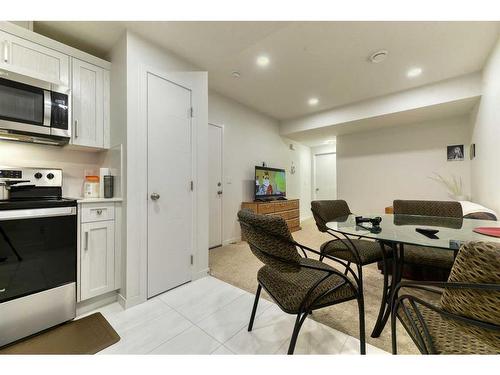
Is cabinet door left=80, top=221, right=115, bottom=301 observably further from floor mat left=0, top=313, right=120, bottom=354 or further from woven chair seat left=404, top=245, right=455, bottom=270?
woven chair seat left=404, top=245, right=455, bottom=270

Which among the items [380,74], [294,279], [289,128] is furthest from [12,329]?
[289,128]

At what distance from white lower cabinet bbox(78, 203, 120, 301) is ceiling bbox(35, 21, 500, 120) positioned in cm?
160

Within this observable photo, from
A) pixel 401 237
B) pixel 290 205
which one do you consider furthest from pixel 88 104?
pixel 290 205

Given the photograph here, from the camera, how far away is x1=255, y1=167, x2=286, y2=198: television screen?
397 cm

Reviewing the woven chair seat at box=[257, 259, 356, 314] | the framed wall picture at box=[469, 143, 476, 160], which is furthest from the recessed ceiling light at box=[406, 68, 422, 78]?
the woven chair seat at box=[257, 259, 356, 314]

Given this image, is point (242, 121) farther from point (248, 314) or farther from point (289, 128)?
point (248, 314)

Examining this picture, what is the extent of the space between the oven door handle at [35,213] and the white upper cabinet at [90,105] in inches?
24.8

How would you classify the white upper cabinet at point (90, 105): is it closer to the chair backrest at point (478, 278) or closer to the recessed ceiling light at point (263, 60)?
the recessed ceiling light at point (263, 60)

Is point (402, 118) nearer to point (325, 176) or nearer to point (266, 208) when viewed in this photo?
Result: point (325, 176)

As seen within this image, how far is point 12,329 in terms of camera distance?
129 centimetres

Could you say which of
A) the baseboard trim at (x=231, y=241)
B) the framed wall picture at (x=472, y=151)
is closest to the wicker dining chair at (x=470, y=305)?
the baseboard trim at (x=231, y=241)

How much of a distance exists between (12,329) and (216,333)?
4.29 feet

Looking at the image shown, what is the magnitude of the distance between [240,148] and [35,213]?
9.68 feet

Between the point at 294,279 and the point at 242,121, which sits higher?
the point at 242,121
